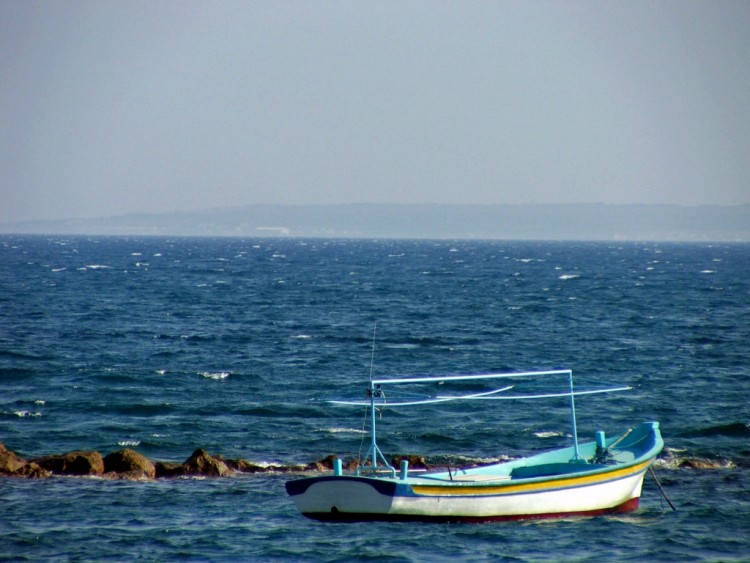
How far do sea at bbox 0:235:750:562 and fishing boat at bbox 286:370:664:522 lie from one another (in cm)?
47

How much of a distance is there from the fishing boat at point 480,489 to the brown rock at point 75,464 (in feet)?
28.3

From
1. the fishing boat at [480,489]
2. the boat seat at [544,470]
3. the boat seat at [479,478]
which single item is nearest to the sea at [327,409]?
the fishing boat at [480,489]

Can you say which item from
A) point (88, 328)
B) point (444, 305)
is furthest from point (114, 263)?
point (88, 328)

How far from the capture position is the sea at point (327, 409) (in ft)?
82.9

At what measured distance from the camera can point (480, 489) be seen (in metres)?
25.9

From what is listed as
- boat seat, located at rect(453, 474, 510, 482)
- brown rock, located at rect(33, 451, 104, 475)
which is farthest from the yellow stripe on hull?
brown rock, located at rect(33, 451, 104, 475)

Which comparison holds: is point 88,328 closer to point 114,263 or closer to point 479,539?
point 479,539

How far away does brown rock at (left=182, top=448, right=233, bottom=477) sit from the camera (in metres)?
31.4

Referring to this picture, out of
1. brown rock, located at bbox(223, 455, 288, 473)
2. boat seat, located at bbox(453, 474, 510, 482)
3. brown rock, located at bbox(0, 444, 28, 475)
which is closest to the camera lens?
boat seat, located at bbox(453, 474, 510, 482)

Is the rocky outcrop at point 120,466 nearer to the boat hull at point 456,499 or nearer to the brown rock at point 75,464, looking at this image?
the brown rock at point 75,464

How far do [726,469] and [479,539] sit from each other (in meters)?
12.0

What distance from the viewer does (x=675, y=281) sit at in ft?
436

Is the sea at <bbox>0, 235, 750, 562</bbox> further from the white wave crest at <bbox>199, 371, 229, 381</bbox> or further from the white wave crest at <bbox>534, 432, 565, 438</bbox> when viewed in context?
the white wave crest at <bbox>199, 371, 229, 381</bbox>

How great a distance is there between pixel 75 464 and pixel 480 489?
13.1m
